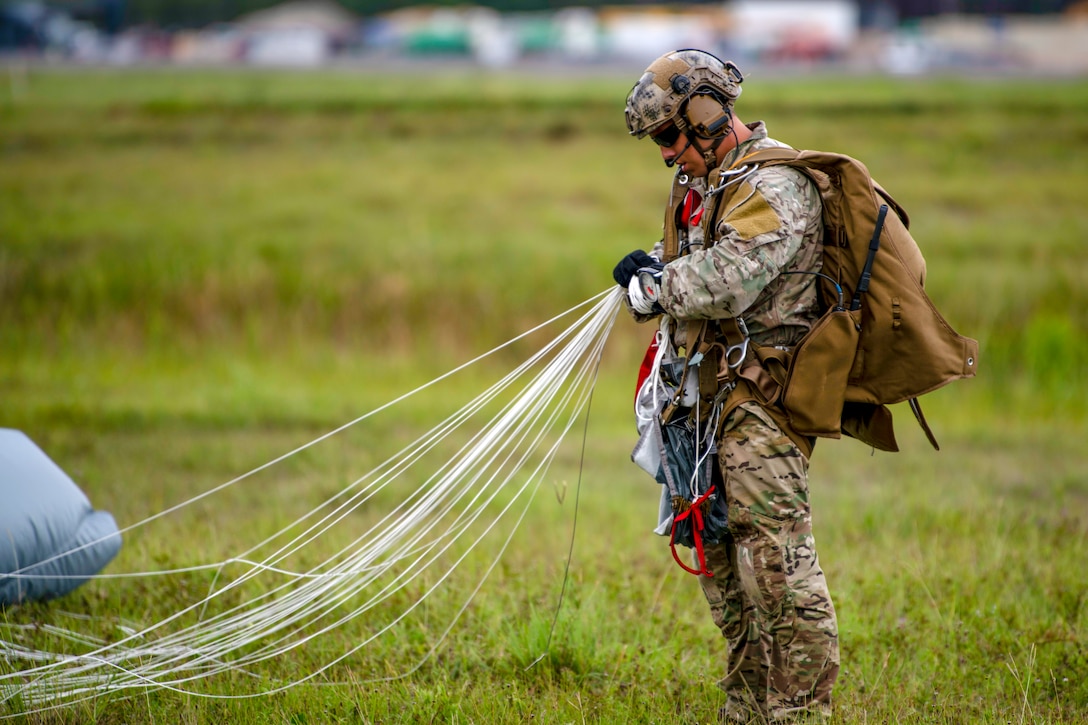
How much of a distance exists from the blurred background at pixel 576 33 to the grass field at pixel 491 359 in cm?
1413

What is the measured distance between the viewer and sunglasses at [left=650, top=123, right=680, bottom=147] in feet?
11.4

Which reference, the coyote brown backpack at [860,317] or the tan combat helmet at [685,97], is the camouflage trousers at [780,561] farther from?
the tan combat helmet at [685,97]

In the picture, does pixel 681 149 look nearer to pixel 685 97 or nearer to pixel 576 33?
pixel 685 97

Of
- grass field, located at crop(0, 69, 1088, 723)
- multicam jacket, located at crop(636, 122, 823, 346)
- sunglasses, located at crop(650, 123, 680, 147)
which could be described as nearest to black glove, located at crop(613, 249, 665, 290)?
multicam jacket, located at crop(636, 122, 823, 346)

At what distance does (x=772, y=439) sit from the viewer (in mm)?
3369

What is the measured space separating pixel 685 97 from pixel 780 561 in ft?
5.16

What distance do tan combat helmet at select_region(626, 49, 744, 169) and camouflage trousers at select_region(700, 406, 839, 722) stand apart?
0.97m

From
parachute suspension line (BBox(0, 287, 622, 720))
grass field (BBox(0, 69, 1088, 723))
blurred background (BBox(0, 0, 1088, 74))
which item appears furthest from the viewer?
blurred background (BBox(0, 0, 1088, 74))

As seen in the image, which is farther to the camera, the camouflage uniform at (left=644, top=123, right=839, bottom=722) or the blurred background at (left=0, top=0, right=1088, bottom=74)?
the blurred background at (left=0, top=0, right=1088, bottom=74)

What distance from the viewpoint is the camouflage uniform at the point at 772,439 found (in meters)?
3.23

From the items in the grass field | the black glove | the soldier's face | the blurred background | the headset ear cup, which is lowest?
the grass field

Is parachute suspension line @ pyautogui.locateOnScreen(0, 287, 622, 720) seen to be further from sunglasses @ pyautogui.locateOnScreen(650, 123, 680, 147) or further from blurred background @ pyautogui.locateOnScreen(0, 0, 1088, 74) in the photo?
blurred background @ pyautogui.locateOnScreen(0, 0, 1088, 74)

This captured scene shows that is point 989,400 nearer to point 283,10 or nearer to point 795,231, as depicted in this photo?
point 795,231

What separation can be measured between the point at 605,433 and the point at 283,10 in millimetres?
73008
